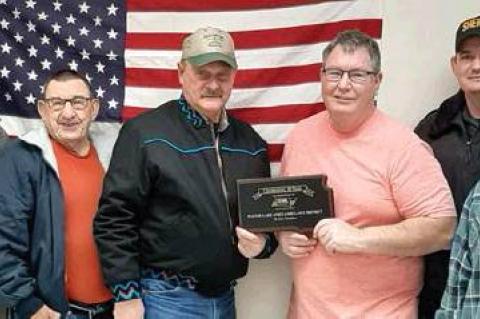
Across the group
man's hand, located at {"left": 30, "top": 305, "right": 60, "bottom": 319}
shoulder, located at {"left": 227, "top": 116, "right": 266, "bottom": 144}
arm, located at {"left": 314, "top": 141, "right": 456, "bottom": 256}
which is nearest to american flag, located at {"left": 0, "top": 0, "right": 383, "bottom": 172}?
shoulder, located at {"left": 227, "top": 116, "right": 266, "bottom": 144}

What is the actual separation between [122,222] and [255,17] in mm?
927

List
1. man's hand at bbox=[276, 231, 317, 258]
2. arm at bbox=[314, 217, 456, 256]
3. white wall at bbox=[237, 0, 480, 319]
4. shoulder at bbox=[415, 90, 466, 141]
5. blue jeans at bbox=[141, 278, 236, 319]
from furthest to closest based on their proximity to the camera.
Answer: white wall at bbox=[237, 0, 480, 319] < shoulder at bbox=[415, 90, 466, 141] < blue jeans at bbox=[141, 278, 236, 319] < man's hand at bbox=[276, 231, 317, 258] < arm at bbox=[314, 217, 456, 256]

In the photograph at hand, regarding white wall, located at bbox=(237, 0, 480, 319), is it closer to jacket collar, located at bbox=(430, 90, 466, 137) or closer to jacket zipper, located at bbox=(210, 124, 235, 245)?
jacket collar, located at bbox=(430, 90, 466, 137)

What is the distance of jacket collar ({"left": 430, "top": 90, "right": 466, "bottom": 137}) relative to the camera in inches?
79.2

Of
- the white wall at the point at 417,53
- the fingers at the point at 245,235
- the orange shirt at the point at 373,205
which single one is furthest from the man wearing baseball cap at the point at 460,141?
the fingers at the point at 245,235

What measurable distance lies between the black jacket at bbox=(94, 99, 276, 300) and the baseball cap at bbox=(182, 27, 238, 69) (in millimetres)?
209

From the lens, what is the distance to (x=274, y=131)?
91.0 inches

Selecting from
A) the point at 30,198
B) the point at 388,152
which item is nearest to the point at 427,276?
the point at 388,152

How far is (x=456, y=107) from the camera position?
2.02 m

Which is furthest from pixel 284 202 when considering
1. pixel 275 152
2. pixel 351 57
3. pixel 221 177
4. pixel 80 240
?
pixel 80 240

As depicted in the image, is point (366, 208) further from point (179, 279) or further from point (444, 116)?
point (179, 279)

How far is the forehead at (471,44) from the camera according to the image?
192 centimetres

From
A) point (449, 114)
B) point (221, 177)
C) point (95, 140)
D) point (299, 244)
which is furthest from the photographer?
point (95, 140)

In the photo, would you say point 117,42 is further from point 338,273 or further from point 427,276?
point 427,276
